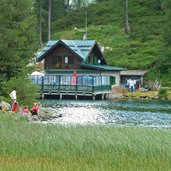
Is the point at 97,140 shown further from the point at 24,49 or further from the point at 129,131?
the point at 24,49

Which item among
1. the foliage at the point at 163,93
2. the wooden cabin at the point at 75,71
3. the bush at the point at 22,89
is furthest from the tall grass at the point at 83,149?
the wooden cabin at the point at 75,71

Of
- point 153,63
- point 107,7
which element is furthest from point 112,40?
point 107,7

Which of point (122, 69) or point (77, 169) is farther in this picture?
point (122, 69)

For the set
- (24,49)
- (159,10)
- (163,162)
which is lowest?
(163,162)

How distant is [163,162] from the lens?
1466cm

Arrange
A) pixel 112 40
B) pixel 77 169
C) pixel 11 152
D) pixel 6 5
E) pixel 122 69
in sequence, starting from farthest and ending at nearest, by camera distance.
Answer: pixel 112 40 < pixel 122 69 < pixel 6 5 < pixel 11 152 < pixel 77 169

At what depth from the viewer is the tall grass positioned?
13820 millimetres

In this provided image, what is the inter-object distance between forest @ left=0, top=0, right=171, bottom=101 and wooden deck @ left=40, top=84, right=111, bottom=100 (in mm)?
6177

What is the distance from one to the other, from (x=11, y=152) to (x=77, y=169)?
3485mm

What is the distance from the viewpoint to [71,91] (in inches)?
2532

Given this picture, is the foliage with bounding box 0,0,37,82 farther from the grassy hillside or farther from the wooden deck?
the grassy hillside

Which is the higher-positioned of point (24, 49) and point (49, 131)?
point (24, 49)

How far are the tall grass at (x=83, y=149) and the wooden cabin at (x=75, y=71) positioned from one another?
43902 millimetres

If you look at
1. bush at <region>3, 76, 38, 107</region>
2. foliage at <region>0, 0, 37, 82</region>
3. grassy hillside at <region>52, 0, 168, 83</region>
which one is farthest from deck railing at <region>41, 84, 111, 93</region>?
foliage at <region>0, 0, 37, 82</region>
